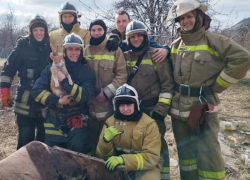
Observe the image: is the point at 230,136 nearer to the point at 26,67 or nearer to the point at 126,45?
the point at 126,45

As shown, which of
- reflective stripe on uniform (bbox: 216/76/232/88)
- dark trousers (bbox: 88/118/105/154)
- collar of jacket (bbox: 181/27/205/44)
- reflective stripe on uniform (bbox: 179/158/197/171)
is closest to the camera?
reflective stripe on uniform (bbox: 216/76/232/88)

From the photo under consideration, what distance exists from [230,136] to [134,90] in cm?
359

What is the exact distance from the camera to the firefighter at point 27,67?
3.65 metres

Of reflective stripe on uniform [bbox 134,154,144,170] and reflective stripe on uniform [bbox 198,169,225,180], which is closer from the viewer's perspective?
reflective stripe on uniform [bbox 134,154,144,170]

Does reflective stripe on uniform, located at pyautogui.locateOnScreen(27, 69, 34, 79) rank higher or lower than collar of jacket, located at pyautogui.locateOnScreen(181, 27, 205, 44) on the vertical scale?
lower

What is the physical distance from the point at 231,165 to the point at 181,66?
219cm

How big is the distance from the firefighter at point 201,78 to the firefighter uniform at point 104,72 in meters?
0.74

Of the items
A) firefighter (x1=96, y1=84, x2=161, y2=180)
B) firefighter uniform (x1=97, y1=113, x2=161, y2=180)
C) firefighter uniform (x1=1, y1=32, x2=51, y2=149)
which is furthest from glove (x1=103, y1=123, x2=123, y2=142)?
firefighter uniform (x1=1, y1=32, x2=51, y2=149)

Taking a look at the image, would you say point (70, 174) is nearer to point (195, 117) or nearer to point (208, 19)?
point (195, 117)

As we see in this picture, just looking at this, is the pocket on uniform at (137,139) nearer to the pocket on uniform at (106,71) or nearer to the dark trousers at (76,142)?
the dark trousers at (76,142)

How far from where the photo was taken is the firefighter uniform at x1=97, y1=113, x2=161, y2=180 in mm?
2824

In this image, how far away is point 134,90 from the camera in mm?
3025

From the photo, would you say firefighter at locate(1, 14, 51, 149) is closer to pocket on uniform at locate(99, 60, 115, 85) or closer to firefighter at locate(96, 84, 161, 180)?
pocket on uniform at locate(99, 60, 115, 85)

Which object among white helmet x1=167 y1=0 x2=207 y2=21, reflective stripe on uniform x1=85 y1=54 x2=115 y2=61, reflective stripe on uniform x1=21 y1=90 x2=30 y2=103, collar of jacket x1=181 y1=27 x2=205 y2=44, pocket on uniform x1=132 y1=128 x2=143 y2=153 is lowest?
pocket on uniform x1=132 y1=128 x2=143 y2=153
